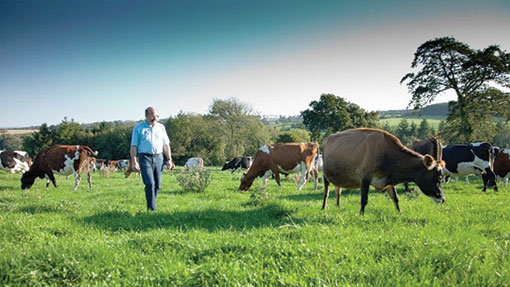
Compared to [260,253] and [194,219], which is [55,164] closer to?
[194,219]

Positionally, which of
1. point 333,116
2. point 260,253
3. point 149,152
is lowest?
point 260,253

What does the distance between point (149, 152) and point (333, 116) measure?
47998 millimetres

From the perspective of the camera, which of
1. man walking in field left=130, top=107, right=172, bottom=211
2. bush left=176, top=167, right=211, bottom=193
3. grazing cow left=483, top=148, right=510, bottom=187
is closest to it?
man walking in field left=130, top=107, right=172, bottom=211

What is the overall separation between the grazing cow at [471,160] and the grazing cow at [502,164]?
2292 millimetres

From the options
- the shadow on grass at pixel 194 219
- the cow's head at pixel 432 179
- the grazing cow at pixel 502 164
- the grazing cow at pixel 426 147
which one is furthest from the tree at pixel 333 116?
the shadow on grass at pixel 194 219

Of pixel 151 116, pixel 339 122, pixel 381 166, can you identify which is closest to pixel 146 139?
pixel 151 116

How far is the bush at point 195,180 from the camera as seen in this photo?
39.1 ft

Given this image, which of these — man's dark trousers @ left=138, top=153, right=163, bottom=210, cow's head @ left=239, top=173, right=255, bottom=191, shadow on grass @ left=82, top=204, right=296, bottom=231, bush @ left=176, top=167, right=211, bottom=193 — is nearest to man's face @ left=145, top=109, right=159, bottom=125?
man's dark trousers @ left=138, top=153, right=163, bottom=210

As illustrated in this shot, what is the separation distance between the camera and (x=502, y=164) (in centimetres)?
1511

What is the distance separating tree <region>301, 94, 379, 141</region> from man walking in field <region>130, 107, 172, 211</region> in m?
46.6

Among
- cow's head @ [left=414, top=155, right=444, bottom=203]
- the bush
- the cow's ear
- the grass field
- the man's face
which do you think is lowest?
the bush

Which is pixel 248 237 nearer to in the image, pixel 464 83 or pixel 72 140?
pixel 464 83

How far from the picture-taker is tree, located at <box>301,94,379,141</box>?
2020 inches

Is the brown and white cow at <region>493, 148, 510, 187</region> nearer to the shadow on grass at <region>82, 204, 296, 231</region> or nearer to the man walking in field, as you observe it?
the shadow on grass at <region>82, 204, 296, 231</region>
